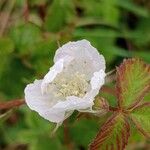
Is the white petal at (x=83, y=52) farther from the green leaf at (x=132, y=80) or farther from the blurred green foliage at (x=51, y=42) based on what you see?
the blurred green foliage at (x=51, y=42)

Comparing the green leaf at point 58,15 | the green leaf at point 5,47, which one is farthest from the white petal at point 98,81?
the green leaf at point 58,15

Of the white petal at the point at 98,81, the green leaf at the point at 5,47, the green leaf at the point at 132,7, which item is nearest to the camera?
the white petal at the point at 98,81

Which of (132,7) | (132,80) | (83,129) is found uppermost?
(132,80)

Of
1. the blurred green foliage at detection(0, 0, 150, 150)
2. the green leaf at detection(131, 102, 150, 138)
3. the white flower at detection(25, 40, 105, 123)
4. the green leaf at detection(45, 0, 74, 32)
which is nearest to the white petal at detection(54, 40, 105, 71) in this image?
the white flower at detection(25, 40, 105, 123)

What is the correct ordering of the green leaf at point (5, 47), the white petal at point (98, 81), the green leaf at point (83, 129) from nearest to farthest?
the white petal at point (98, 81) < the green leaf at point (5, 47) < the green leaf at point (83, 129)

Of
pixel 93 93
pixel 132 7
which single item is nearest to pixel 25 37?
pixel 132 7

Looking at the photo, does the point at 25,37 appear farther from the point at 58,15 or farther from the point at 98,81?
the point at 98,81

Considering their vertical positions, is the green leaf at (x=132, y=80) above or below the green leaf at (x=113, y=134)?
above
